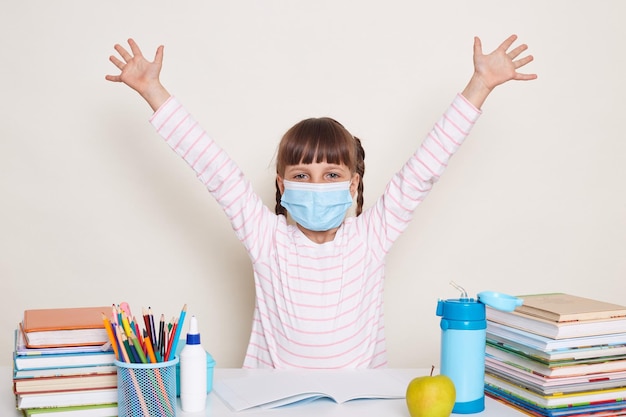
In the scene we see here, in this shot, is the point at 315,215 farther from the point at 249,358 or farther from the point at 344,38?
the point at 344,38

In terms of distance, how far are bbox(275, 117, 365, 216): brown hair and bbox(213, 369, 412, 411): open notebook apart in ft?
2.17

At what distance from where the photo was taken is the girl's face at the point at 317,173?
2.09 m

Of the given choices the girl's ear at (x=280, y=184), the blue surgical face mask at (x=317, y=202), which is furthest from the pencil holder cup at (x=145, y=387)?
the girl's ear at (x=280, y=184)


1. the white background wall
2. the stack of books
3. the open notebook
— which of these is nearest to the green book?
the stack of books

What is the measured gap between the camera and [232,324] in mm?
2570

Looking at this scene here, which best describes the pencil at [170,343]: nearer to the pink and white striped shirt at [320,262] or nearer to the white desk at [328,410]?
the white desk at [328,410]

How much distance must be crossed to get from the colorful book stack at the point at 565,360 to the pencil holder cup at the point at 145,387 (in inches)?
28.5

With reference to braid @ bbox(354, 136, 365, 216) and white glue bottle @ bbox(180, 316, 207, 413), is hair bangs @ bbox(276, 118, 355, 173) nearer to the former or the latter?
braid @ bbox(354, 136, 365, 216)

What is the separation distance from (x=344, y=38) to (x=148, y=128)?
0.76m

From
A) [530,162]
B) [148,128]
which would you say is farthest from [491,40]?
[148,128]

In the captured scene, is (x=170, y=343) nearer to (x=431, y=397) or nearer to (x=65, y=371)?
(x=65, y=371)

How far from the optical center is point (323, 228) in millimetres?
2088

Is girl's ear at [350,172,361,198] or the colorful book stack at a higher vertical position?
girl's ear at [350,172,361,198]

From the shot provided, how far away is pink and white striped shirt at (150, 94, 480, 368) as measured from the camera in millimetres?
1994
